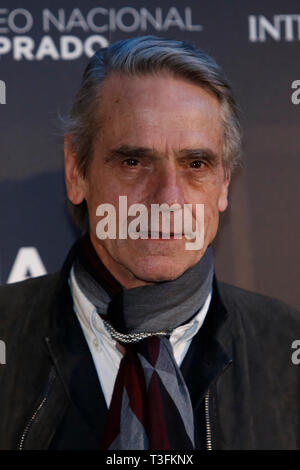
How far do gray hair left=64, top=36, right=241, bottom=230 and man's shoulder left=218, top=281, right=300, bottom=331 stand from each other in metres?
0.42

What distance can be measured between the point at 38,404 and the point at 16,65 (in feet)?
4.07

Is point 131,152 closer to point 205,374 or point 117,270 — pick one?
point 117,270

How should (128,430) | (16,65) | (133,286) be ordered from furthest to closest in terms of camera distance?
(16,65)
(133,286)
(128,430)

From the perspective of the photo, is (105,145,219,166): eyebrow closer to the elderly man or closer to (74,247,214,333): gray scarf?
the elderly man

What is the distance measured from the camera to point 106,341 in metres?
2.10

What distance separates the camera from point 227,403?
2041 millimetres

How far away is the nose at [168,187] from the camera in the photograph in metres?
1.98

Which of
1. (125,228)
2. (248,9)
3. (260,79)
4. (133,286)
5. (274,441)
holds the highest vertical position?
(248,9)

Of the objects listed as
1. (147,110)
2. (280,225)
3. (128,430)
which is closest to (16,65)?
(147,110)

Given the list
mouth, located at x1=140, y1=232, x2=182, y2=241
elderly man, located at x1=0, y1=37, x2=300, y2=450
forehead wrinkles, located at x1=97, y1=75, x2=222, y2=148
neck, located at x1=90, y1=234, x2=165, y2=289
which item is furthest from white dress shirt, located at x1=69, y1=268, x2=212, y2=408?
forehead wrinkles, located at x1=97, y1=75, x2=222, y2=148

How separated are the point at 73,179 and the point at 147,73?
1.40 ft

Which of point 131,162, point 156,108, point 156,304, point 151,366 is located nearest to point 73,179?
point 131,162

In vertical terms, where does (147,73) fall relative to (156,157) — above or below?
above

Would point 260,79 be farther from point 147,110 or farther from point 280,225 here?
point 147,110
